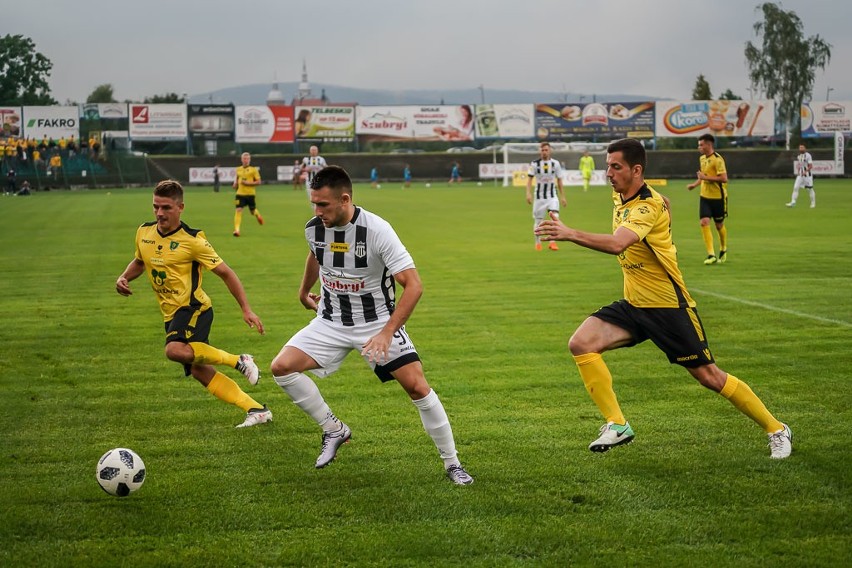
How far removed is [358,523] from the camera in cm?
→ 525

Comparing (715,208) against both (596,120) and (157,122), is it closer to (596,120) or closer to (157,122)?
(596,120)

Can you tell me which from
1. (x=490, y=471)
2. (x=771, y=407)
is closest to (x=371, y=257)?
(x=490, y=471)

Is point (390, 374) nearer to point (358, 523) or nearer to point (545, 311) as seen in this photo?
point (358, 523)

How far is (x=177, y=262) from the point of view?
7.43 m

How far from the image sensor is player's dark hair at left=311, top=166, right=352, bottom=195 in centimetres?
575

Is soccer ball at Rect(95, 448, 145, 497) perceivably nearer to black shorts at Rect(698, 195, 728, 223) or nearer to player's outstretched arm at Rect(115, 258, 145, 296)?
player's outstretched arm at Rect(115, 258, 145, 296)

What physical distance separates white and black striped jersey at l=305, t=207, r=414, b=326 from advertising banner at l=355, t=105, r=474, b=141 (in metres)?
65.0

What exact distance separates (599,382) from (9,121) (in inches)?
2697

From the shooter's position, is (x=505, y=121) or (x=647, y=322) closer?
(x=647, y=322)

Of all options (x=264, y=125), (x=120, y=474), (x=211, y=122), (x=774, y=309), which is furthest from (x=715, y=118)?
(x=120, y=474)

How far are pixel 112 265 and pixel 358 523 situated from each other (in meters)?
14.6

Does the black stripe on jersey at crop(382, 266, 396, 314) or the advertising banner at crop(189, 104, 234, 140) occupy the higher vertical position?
the advertising banner at crop(189, 104, 234, 140)

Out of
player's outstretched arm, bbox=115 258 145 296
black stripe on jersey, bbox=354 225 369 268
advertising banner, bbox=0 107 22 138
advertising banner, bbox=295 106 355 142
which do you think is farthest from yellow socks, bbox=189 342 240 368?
advertising banner, bbox=0 107 22 138

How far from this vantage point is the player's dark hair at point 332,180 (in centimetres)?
575
